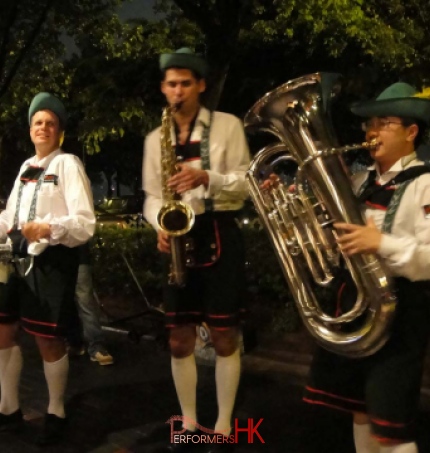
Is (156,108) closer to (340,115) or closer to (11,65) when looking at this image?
(11,65)

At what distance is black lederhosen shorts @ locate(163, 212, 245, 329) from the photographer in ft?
11.3

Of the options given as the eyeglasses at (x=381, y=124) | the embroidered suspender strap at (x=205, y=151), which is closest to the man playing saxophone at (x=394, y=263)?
the eyeglasses at (x=381, y=124)

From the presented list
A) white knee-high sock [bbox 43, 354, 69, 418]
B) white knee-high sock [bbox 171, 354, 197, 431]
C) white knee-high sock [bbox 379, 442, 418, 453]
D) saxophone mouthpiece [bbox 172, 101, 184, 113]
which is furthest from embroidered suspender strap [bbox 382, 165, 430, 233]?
white knee-high sock [bbox 43, 354, 69, 418]

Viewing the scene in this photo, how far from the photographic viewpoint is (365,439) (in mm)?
2818

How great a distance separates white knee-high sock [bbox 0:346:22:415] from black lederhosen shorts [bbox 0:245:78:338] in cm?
30

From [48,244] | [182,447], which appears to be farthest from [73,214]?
[182,447]

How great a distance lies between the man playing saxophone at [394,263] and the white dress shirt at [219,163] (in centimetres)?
87

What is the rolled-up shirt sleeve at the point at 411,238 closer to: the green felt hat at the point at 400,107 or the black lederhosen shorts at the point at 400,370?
the black lederhosen shorts at the point at 400,370

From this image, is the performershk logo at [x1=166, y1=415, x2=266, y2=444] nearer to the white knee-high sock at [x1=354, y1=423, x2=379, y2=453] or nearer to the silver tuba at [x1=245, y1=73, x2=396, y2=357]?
the white knee-high sock at [x1=354, y1=423, x2=379, y2=453]

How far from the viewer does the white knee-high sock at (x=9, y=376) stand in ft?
13.0

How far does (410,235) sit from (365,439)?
3.10 ft

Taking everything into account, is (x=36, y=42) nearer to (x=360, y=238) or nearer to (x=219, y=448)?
(x=219, y=448)

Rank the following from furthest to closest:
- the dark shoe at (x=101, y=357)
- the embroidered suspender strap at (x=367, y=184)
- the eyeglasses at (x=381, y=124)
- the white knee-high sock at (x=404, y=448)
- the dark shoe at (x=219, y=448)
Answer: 1. the dark shoe at (x=101, y=357)
2. the dark shoe at (x=219, y=448)
3. the embroidered suspender strap at (x=367, y=184)
4. the eyeglasses at (x=381, y=124)
5. the white knee-high sock at (x=404, y=448)

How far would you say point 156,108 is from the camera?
10.8 m
